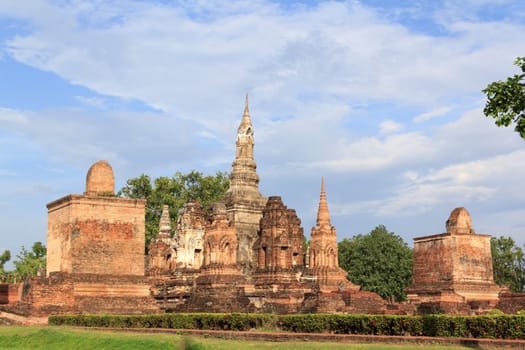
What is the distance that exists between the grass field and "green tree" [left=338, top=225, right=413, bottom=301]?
41.9 meters

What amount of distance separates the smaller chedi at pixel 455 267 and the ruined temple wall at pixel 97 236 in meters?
12.4

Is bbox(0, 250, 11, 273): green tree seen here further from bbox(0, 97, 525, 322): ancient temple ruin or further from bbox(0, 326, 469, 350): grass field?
bbox(0, 326, 469, 350): grass field

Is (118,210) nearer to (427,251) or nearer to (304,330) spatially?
(304,330)

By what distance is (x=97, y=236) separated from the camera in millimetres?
27969

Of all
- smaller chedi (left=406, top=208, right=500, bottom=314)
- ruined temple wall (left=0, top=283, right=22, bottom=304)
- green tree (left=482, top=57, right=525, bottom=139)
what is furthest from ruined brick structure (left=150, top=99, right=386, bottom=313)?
green tree (left=482, top=57, right=525, bottom=139)

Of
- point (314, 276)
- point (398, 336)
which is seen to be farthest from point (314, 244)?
point (398, 336)

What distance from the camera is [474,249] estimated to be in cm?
3319

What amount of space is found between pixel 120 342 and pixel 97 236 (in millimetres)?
9405

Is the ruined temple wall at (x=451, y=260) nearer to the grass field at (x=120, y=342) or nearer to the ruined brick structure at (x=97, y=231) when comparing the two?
the ruined brick structure at (x=97, y=231)

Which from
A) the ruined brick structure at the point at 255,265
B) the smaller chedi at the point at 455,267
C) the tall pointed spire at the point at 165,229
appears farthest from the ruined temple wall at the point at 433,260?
the tall pointed spire at the point at 165,229

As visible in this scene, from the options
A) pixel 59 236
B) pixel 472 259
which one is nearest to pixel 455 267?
pixel 472 259

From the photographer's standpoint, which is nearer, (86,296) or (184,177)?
(86,296)

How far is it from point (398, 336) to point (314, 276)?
815 inches

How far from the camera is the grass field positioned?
1722 centimetres
